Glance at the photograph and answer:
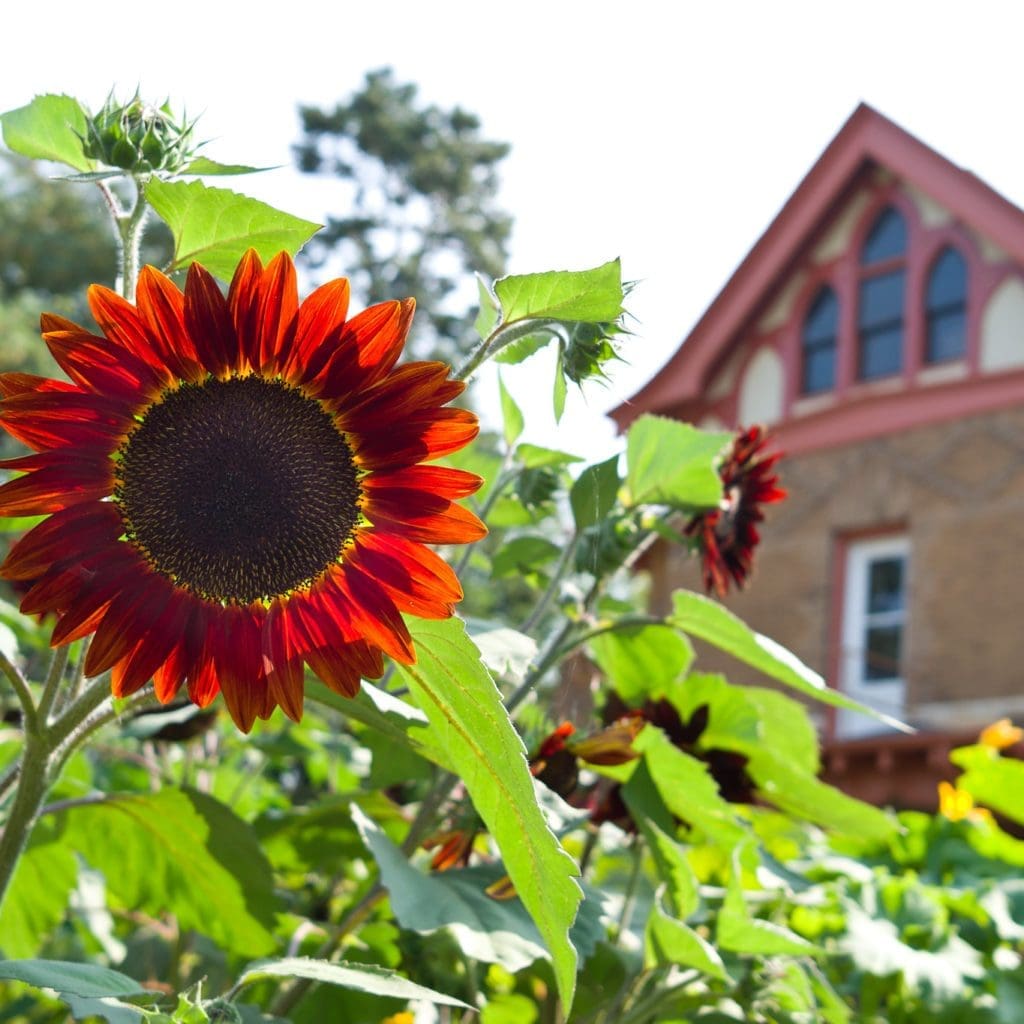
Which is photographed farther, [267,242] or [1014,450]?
[1014,450]

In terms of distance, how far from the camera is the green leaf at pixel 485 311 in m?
1.13

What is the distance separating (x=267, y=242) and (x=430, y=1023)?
0.68m

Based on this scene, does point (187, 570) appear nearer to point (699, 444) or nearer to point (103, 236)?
point (699, 444)

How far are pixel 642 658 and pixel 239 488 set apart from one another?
0.65m

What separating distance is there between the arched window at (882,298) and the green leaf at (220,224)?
13.0 metres

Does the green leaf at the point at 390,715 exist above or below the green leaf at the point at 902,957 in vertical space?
above

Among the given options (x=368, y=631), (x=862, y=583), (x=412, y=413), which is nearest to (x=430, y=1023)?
(x=368, y=631)

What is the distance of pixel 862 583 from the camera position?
13.5m

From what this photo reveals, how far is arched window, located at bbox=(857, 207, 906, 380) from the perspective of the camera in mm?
13797

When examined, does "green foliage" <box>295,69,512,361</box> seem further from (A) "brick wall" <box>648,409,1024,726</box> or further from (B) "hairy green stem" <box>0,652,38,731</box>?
(B) "hairy green stem" <box>0,652,38,731</box>

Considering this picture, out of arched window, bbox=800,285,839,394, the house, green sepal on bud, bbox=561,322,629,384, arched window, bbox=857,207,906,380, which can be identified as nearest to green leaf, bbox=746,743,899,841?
green sepal on bud, bbox=561,322,629,384

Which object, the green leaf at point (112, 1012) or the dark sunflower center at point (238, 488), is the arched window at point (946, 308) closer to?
the dark sunflower center at point (238, 488)

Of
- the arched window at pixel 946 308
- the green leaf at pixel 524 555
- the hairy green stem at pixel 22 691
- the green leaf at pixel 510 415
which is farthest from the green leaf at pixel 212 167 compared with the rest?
the arched window at pixel 946 308

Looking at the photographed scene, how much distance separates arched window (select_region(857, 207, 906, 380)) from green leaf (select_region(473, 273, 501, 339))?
1290 centimetres
